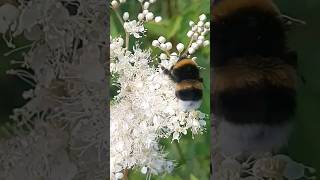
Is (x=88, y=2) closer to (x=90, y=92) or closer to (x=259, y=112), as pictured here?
(x=90, y=92)

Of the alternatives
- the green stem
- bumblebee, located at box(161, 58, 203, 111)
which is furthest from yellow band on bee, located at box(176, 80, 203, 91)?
the green stem

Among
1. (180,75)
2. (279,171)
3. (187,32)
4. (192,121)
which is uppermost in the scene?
(187,32)

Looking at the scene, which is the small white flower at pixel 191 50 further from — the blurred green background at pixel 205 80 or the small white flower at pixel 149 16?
the small white flower at pixel 149 16

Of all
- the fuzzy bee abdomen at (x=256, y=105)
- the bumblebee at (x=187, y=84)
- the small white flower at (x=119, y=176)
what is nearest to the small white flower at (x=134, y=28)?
the bumblebee at (x=187, y=84)

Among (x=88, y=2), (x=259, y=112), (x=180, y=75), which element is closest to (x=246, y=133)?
(x=259, y=112)

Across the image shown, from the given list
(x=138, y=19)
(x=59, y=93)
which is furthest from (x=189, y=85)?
(x=59, y=93)

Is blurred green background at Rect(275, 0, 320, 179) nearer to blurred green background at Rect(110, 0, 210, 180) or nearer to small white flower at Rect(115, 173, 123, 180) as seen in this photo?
blurred green background at Rect(110, 0, 210, 180)
